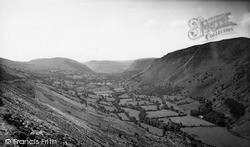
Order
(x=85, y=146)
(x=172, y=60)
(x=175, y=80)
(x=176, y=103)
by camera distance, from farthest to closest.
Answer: (x=172, y=60) → (x=175, y=80) → (x=176, y=103) → (x=85, y=146)

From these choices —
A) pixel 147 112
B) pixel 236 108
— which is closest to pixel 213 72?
pixel 236 108

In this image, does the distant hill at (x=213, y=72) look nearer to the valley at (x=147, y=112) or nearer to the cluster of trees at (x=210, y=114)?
the valley at (x=147, y=112)

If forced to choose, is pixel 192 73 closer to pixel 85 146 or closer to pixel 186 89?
pixel 186 89

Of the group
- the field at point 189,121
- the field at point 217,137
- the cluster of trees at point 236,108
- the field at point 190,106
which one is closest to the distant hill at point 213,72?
the cluster of trees at point 236,108

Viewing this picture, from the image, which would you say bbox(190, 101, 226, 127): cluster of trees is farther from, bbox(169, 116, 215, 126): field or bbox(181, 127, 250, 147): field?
bbox(181, 127, 250, 147): field

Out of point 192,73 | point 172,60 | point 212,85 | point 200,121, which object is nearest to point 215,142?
point 200,121

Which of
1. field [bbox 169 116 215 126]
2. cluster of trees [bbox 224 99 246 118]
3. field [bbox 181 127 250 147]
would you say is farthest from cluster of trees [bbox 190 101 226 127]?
cluster of trees [bbox 224 99 246 118]
